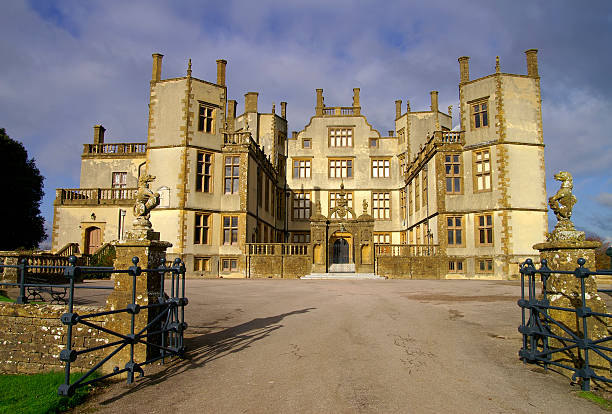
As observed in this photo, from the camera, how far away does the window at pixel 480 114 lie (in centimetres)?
2944

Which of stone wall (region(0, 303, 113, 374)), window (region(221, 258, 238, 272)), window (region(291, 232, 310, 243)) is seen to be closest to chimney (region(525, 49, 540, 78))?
window (region(291, 232, 310, 243))

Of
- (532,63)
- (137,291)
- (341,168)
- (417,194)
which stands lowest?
(137,291)

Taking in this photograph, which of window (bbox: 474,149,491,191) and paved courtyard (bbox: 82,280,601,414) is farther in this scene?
window (bbox: 474,149,491,191)

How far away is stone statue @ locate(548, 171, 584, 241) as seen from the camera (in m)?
6.88

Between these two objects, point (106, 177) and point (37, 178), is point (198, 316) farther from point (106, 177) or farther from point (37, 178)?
point (37, 178)

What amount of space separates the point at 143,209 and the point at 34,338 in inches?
132

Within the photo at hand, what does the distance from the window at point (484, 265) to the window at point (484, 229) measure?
116 centimetres

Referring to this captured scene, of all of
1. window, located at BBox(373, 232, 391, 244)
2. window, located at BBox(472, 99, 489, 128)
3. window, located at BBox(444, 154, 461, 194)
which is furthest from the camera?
window, located at BBox(373, 232, 391, 244)

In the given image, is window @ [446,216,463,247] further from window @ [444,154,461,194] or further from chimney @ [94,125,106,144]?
chimney @ [94,125,106,144]

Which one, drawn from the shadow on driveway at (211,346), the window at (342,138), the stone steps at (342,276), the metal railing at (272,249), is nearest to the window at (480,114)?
the stone steps at (342,276)

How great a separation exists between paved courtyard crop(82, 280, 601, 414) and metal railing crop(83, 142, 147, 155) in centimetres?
2590

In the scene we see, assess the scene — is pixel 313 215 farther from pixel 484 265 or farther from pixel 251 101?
pixel 251 101

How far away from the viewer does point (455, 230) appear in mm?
29375

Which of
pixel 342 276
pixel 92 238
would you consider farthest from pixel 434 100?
pixel 92 238
